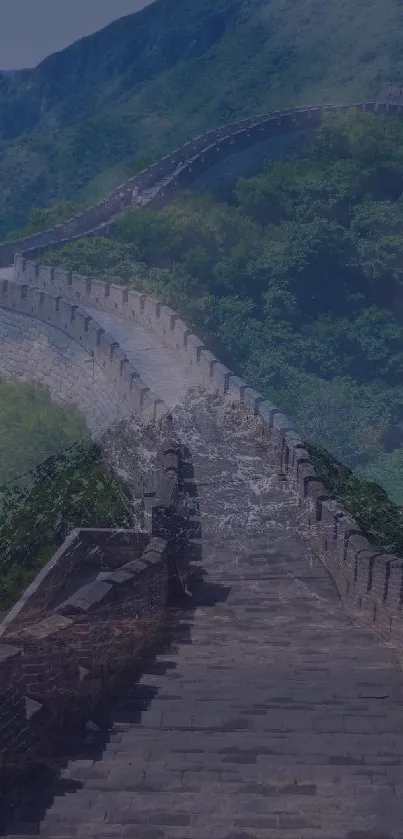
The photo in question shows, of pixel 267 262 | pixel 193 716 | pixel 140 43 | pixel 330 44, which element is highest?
pixel 140 43

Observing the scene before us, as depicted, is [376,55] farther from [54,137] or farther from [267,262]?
[267,262]

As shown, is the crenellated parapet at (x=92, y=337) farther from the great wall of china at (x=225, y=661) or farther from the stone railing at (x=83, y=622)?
the stone railing at (x=83, y=622)

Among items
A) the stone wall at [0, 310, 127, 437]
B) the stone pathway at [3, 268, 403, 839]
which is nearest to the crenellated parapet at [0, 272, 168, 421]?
the stone wall at [0, 310, 127, 437]

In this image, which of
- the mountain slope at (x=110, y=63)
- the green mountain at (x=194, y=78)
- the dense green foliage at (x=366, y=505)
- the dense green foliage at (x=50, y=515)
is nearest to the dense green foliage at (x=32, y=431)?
the dense green foliage at (x=366, y=505)

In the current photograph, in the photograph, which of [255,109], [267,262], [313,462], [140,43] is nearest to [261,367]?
[267,262]

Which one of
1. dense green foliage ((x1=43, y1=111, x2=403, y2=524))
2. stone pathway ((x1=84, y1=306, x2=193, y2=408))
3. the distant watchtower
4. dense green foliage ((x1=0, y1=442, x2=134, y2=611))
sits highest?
the distant watchtower

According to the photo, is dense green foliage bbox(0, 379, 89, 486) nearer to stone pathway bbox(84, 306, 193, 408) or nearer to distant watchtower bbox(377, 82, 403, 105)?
stone pathway bbox(84, 306, 193, 408)
